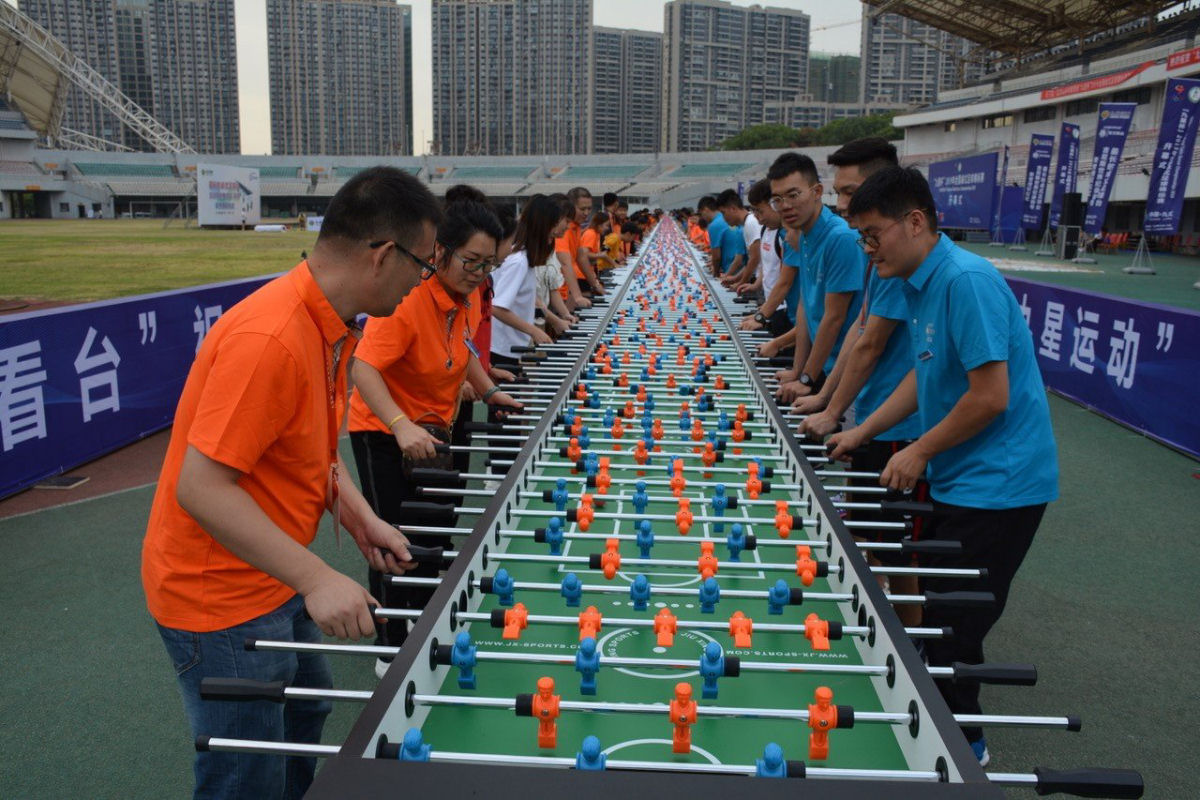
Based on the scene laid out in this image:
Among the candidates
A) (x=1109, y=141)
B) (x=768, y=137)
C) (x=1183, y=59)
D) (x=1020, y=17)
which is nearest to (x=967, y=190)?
(x=1183, y=59)

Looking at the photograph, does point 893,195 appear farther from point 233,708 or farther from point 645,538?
point 233,708

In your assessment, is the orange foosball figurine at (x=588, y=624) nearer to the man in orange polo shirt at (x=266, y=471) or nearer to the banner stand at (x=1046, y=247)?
the man in orange polo shirt at (x=266, y=471)

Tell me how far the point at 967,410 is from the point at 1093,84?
40744 mm

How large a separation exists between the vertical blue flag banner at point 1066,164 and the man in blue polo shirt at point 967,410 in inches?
898

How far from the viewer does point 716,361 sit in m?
6.62

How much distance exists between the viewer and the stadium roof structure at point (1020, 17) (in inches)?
1586

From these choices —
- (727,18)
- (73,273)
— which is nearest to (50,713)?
(73,273)

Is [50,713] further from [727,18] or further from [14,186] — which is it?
[727,18]

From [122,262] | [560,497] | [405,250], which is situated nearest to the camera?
[405,250]

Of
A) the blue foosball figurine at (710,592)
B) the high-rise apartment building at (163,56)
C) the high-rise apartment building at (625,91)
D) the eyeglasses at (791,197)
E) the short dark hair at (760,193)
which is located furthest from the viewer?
the high-rise apartment building at (163,56)

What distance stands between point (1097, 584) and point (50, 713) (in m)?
5.01

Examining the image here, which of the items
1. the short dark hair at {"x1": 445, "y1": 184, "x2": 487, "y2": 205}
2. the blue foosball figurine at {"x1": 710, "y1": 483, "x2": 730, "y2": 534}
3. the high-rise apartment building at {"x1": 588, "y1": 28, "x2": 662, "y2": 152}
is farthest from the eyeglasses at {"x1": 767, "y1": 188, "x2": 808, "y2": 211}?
the high-rise apartment building at {"x1": 588, "y1": 28, "x2": 662, "y2": 152}

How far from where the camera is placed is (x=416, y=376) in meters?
3.45

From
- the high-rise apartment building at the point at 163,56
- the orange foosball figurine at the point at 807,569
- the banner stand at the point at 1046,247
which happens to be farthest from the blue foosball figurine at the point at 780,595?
the high-rise apartment building at the point at 163,56
